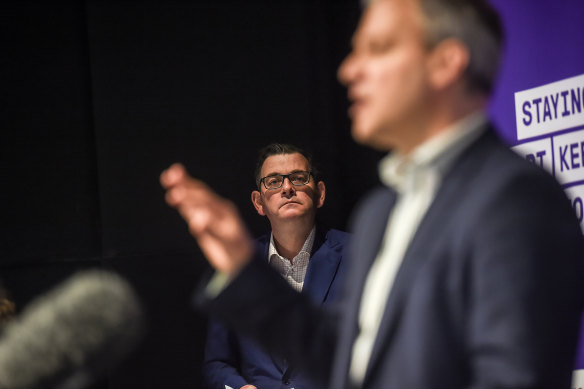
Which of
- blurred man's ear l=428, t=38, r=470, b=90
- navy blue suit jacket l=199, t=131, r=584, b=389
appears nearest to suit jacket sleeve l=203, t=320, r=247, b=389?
navy blue suit jacket l=199, t=131, r=584, b=389

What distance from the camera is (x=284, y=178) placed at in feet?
10.8

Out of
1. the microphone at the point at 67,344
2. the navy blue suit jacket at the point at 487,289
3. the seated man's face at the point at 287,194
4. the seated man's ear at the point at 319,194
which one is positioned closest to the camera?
the navy blue suit jacket at the point at 487,289

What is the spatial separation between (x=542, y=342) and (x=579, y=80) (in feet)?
5.78

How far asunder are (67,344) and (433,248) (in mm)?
608

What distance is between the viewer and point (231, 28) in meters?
3.90

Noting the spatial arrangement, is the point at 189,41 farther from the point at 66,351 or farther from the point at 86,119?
the point at 66,351

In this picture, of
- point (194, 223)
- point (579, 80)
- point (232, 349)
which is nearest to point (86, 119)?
point (232, 349)

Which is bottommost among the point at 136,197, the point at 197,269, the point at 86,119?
the point at 197,269

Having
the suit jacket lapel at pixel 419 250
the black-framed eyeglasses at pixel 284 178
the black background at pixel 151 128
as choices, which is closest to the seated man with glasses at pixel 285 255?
the black-framed eyeglasses at pixel 284 178

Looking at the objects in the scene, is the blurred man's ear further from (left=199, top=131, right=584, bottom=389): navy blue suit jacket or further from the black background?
the black background

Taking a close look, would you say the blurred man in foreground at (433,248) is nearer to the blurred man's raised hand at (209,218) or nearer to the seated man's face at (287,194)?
the blurred man's raised hand at (209,218)

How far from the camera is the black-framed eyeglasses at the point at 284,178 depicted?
3.30 metres

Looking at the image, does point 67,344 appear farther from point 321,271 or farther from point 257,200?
point 257,200

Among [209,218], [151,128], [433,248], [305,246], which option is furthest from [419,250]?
[151,128]
